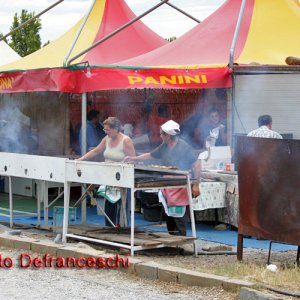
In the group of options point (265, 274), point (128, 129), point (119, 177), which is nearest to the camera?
point (265, 274)

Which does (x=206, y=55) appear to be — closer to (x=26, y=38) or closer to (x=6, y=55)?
(x=6, y=55)

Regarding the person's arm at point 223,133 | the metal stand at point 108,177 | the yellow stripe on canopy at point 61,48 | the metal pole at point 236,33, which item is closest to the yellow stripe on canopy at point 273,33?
the metal pole at point 236,33

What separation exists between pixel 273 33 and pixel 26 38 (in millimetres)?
17299

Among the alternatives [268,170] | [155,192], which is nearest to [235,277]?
[268,170]

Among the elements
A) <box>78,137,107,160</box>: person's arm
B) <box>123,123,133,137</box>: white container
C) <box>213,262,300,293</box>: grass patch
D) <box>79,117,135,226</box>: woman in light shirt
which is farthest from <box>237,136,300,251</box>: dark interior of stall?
<box>123,123,133,137</box>: white container

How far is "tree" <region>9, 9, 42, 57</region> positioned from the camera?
29.7 meters

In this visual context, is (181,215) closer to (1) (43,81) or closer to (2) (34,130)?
(1) (43,81)

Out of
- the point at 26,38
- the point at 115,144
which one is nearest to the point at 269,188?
the point at 115,144

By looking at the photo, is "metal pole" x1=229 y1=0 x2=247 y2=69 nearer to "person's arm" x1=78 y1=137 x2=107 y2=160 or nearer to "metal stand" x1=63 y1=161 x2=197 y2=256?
"person's arm" x1=78 y1=137 x2=107 y2=160

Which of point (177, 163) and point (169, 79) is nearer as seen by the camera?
point (177, 163)

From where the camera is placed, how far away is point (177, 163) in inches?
403

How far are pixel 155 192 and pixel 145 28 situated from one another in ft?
19.9

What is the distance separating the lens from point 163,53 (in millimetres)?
14031

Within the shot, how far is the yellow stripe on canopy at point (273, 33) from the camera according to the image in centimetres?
1324
